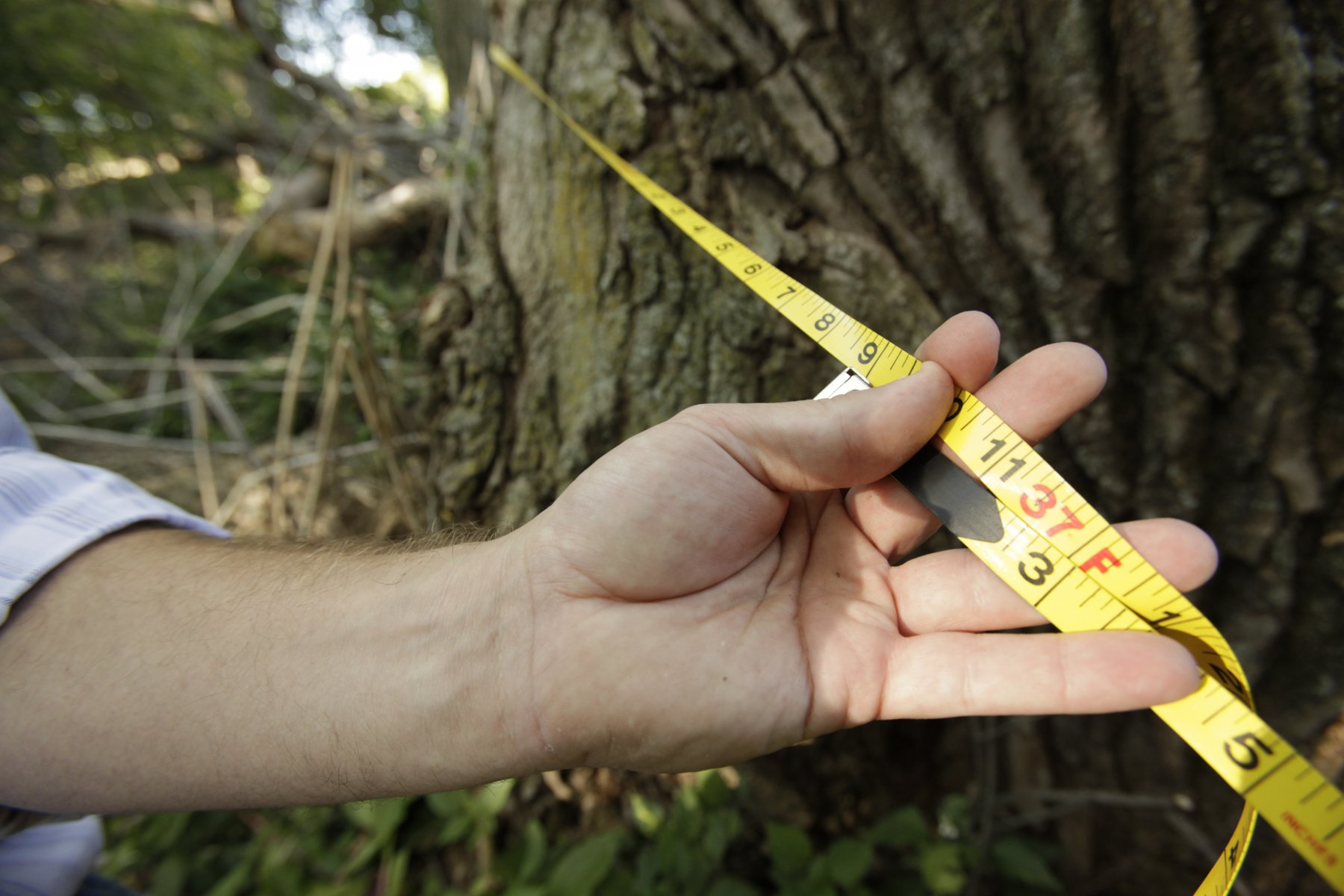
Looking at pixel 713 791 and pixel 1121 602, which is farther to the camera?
pixel 713 791

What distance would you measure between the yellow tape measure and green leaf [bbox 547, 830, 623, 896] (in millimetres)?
1283

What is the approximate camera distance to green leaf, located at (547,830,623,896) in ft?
5.23

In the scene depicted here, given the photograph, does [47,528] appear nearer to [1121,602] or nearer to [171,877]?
[171,877]

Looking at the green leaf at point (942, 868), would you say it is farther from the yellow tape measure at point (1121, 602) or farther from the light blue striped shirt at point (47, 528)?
the light blue striped shirt at point (47, 528)

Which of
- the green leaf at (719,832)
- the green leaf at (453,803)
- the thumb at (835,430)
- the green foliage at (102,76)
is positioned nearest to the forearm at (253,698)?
the thumb at (835,430)

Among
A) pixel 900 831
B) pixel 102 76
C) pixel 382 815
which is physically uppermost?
pixel 102 76

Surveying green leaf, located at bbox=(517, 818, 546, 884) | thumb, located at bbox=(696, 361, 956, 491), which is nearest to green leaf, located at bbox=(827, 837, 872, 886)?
green leaf, located at bbox=(517, 818, 546, 884)

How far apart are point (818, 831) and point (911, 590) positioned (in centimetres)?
105

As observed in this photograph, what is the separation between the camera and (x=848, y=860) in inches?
60.9

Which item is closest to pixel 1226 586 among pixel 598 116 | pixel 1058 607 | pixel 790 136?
pixel 1058 607

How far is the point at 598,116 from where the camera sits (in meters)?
1.64

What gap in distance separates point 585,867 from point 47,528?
4.81 ft

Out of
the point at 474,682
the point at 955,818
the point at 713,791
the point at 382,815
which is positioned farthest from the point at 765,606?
the point at 382,815

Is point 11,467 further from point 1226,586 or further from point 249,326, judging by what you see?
point 249,326
